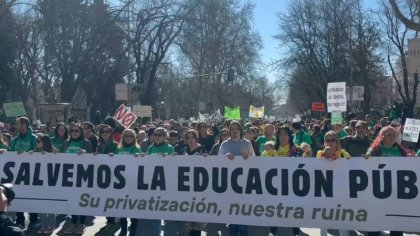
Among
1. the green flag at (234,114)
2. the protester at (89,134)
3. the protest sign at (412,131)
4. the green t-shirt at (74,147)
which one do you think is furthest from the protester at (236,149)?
the green flag at (234,114)

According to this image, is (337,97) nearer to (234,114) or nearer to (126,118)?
(126,118)

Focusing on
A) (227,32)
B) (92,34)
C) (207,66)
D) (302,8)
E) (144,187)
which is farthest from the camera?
(207,66)

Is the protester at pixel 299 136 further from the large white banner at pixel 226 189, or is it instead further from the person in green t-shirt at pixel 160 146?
the large white banner at pixel 226 189

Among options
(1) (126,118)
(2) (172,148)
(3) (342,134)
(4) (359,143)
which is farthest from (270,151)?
(1) (126,118)

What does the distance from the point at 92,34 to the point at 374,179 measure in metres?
31.8

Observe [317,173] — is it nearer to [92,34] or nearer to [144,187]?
[144,187]

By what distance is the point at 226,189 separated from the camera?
8.18 metres

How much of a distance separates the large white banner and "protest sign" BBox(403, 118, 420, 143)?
5.21m

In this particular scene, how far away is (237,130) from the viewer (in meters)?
8.46

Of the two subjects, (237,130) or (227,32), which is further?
(227,32)

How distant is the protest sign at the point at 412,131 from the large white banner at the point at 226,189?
17.1 feet

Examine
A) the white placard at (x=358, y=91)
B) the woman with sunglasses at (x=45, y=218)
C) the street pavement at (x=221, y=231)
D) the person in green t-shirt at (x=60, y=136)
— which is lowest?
the street pavement at (x=221, y=231)

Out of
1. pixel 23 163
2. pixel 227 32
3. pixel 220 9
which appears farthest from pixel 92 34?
pixel 23 163

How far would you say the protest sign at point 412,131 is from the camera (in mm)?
12672
